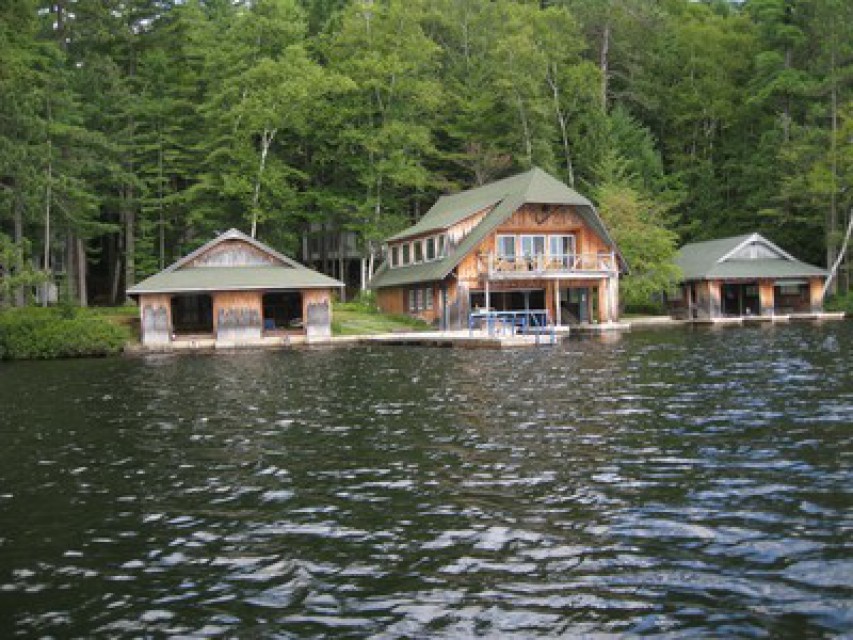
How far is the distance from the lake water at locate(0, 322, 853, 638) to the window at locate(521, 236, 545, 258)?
26.7 meters

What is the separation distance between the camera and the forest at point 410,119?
4997 centimetres

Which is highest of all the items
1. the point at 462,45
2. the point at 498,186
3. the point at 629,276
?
the point at 462,45

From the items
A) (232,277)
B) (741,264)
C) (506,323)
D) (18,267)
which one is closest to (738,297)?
(741,264)

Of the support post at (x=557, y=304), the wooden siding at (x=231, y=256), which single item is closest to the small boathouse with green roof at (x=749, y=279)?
the support post at (x=557, y=304)

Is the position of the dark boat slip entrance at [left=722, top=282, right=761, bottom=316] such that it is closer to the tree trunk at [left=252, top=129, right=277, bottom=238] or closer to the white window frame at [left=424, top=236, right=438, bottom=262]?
the white window frame at [left=424, top=236, right=438, bottom=262]

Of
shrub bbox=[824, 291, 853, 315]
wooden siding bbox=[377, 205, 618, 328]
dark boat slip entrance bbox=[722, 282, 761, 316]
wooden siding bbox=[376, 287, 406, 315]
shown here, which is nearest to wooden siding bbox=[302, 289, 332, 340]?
wooden siding bbox=[377, 205, 618, 328]

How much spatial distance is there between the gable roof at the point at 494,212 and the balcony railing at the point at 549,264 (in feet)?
4.47

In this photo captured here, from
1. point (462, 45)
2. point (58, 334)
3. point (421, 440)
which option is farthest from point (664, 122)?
point (421, 440)

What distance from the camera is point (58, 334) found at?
3425 centimetres

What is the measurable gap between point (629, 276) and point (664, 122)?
2736cm

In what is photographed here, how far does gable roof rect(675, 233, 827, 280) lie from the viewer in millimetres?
49688

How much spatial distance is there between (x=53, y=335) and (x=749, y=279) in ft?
133

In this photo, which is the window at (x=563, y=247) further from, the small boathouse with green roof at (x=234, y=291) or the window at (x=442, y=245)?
the small boathouse with green roof at (x=234, y=291)

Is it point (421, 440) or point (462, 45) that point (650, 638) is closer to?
point (421, 440)
